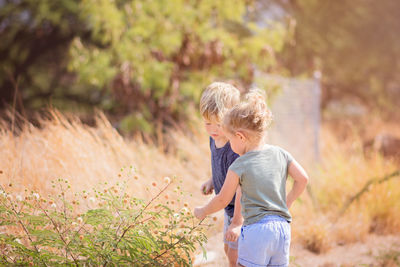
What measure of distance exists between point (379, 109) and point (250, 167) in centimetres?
1419

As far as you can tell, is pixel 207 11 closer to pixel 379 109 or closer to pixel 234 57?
pixel 234 57

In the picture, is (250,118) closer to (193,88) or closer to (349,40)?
(193,88)

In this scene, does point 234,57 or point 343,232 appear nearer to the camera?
point 343,232

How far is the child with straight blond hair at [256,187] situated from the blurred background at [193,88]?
65.9 inches

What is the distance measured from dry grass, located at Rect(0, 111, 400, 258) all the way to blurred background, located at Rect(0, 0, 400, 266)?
2 centimetres

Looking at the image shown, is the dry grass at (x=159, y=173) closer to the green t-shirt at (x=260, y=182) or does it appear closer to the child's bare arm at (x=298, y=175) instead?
the green t-shirt at (x=260, y=182)

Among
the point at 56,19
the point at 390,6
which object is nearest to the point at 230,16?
the point at 56,19

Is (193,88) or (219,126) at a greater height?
(219,126)

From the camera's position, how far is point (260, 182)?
228 centimetres

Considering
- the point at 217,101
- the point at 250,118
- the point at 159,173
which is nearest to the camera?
the point at 250,118

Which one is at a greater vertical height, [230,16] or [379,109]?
[230,16]

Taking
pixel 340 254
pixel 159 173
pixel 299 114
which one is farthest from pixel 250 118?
pixel 299 114

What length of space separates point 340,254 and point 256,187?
7.67 ft

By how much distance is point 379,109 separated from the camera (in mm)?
15047
